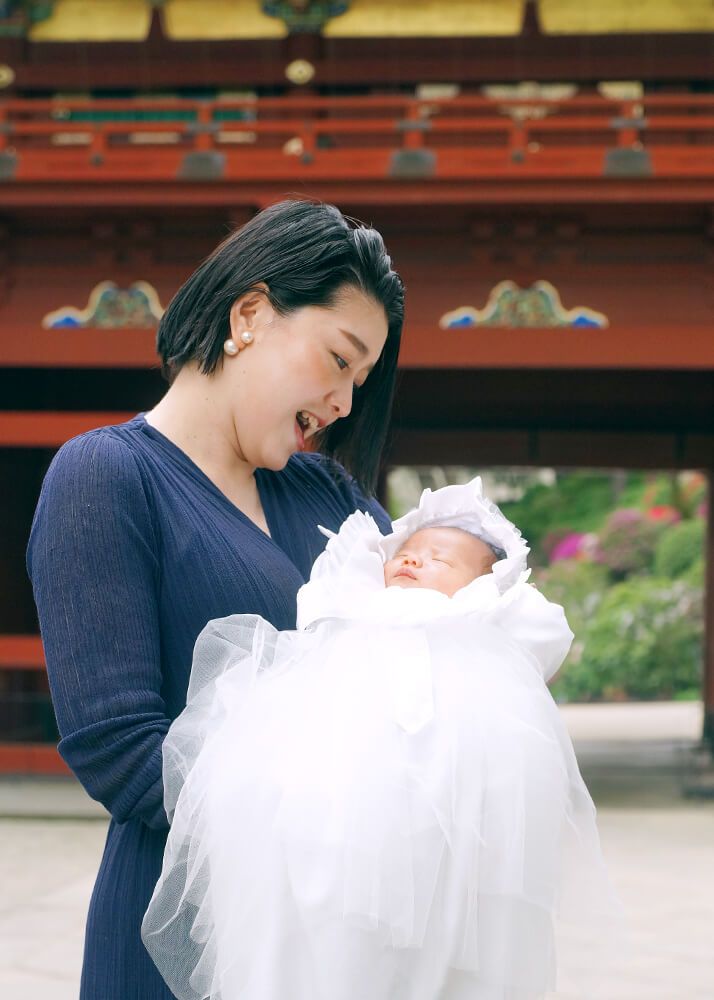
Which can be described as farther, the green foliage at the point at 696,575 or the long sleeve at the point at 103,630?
the green foliage at the point at 696,575

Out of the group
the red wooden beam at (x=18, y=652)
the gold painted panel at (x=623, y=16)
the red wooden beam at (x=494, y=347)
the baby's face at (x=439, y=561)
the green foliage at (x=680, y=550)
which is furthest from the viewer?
the green foliage at (x=680, y=550)

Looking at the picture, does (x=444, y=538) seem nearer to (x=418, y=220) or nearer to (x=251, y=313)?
(x=251, y=313)

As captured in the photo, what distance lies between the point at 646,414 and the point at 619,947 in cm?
905

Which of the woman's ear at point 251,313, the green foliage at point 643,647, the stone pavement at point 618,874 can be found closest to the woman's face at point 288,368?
the woman's ear at point 251,313

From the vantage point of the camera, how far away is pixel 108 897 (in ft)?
4.76

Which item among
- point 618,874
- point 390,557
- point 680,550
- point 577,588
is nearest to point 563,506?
point 577,588

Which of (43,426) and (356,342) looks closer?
(356,342)

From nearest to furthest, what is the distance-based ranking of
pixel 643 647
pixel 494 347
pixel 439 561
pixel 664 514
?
pixel 439 561 < pixel 494 347 < pixel 643 647 < pixel 664 514

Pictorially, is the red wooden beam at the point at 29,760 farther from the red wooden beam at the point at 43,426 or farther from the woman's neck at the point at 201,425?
the woman's neck at the point at 201,425

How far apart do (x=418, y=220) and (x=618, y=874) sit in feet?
14.5

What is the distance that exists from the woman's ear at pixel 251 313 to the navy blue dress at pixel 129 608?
0.16m

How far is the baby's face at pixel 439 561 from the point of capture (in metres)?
1.71

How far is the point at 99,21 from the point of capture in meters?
9.70

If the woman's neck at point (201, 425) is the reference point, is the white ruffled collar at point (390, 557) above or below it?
below
